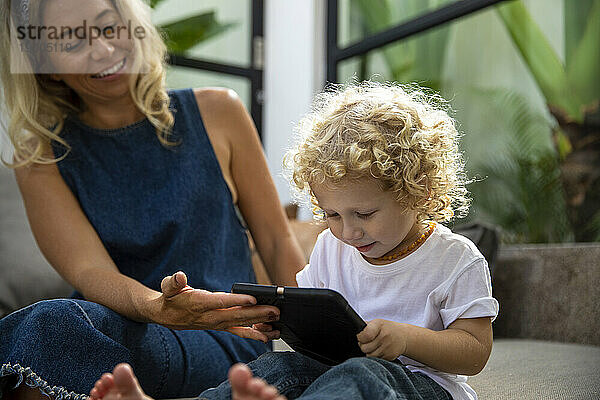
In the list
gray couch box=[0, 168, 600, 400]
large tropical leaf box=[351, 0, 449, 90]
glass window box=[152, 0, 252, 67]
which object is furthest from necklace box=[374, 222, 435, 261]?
glass window box=[152, 0, 252, 67]

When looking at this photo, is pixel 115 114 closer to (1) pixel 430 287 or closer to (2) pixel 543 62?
(1) pixel 430 287

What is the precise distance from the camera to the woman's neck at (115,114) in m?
1.50

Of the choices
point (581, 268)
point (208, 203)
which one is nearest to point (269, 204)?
point (208, 203)

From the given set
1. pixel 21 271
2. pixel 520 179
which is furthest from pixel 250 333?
pixel 520 179

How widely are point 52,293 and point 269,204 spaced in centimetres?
76

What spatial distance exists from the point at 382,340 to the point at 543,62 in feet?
5.92

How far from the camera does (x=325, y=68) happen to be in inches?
124

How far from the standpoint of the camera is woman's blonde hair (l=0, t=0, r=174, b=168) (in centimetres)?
146

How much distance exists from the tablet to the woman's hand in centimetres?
2

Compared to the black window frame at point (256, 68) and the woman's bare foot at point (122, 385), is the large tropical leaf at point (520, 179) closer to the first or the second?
the black window frame at point (256, 68)

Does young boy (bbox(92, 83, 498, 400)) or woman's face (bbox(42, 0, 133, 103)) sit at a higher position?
woman's face (bbox(42, 0, 133, 103))

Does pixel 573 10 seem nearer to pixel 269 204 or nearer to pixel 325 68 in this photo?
pixel 325 68

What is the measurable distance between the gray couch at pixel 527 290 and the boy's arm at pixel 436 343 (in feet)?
1.81

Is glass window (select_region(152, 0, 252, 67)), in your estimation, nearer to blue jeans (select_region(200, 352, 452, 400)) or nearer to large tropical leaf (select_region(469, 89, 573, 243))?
large tropical leaf (select_region(469, 89, 573, 243))
